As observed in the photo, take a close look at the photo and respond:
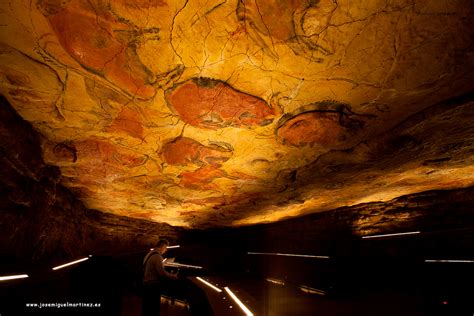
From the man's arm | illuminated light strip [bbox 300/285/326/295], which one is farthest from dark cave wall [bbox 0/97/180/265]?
illuminated light strip [bbox 300/285/326/295]

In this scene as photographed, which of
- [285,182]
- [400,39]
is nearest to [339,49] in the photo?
[400,39]

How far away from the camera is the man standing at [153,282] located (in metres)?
2.72

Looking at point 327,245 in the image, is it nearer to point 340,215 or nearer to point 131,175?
point 340,215

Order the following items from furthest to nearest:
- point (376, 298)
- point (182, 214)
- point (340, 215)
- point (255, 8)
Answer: point (182, 214), point (340, 215), point (376, 298), point (255, 8)

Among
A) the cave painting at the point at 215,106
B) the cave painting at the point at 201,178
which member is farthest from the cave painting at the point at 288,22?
the cave painting at the point at 201,178

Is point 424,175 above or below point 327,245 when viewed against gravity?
above

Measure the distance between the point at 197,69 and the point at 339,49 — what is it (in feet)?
3.66

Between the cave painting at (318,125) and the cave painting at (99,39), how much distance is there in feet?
4.87

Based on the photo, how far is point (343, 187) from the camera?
4.31 m

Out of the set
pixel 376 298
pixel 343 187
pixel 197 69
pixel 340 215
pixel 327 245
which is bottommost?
pixel 376 298

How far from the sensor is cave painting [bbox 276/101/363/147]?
2377mm

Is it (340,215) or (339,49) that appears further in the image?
(340,215)

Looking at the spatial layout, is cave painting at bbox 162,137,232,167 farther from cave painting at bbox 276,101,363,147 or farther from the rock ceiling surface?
cave painting at bbox 276,101,363,147

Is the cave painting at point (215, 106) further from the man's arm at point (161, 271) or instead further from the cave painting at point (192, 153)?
the man's arm at point (161, 271)
